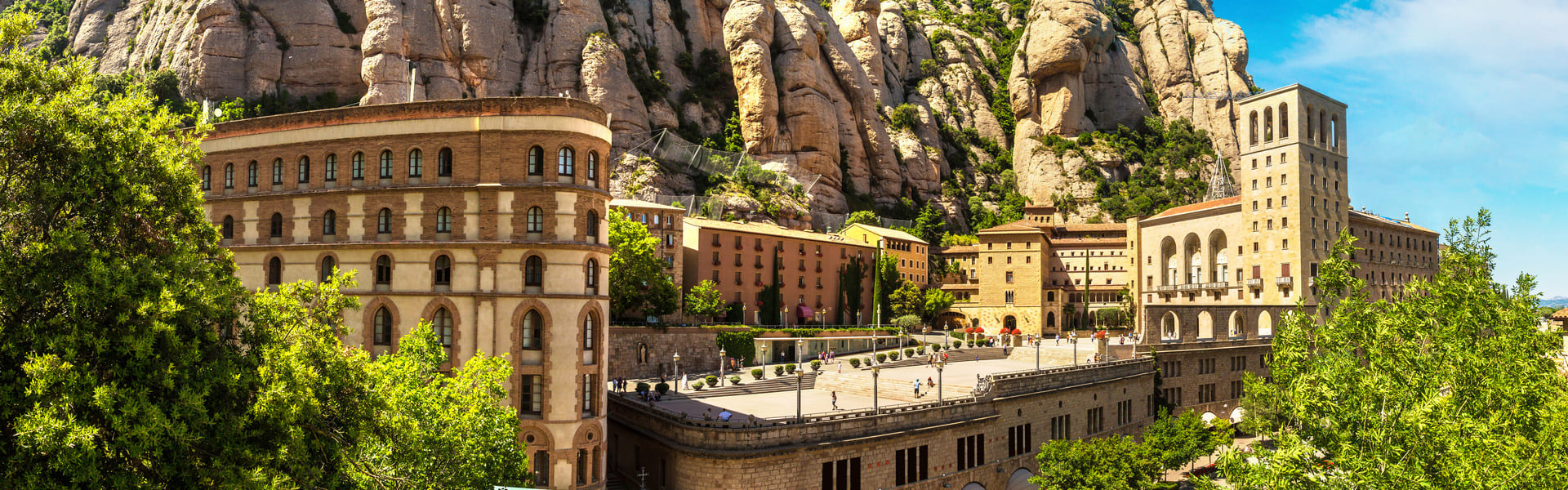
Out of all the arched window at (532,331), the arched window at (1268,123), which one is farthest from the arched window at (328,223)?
the arched window at (1268,123)

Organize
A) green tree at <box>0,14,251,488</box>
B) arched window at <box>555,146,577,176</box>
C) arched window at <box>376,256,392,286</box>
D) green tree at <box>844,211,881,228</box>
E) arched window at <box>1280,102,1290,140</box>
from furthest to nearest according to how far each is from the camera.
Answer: green tree at <box>844,211,881,228</box> < arched window at <box>1280,102,1290,140</box> < arched window at <box>376,256,392,286</box> < arched window at <box>555,146,577,176</box> < green tree at <box>0,14,251,488</box>

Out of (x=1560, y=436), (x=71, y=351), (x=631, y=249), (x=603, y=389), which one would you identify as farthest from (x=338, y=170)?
(x=1560, y=436)

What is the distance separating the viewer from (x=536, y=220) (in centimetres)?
3216

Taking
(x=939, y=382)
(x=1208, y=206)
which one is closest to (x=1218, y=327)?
(x=1208, y=206)

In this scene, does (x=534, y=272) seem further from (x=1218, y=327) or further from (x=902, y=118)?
(x=902, y=118)

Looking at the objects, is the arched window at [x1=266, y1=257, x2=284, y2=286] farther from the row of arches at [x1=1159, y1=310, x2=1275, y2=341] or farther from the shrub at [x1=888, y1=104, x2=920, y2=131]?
the shrub at [x1=888, y1=104, x2=920, y2=131]

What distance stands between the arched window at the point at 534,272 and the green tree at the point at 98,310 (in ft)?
46.5

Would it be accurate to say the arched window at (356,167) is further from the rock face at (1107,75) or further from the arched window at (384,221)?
the rock face at (1107,75)

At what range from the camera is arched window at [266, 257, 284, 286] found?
3506 cm

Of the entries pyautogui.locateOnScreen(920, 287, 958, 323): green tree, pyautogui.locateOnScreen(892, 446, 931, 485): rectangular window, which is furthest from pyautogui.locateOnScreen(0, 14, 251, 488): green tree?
pyautogui.locateOnScreen(920, 287, 958, 323): green tree

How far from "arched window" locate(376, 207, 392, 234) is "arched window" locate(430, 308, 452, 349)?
357cm

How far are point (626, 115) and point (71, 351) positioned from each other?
278 ft

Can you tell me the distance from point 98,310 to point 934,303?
81.1 meters

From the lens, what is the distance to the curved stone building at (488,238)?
31.9 metres
